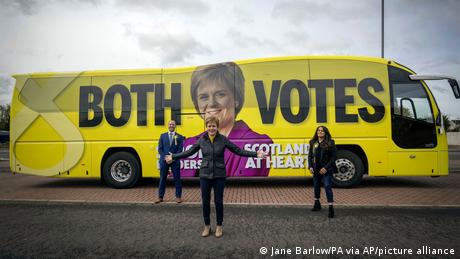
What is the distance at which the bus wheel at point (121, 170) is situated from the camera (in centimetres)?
847

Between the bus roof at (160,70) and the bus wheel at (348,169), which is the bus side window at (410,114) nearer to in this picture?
the bus roof at (160,70)

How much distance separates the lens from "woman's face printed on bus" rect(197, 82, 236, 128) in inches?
329

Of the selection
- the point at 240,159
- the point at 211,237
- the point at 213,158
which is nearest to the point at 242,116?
the point at 240,159

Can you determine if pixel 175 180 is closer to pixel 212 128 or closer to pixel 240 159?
pixel 240 159

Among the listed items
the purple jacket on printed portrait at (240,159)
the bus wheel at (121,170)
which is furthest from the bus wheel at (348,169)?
the bus wheel at (121,170)

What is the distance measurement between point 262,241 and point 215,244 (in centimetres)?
65

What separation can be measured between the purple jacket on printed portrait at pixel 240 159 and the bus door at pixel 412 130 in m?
3.40

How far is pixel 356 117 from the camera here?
8.13 meters

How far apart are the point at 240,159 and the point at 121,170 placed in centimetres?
343

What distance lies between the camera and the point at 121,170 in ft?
28.2

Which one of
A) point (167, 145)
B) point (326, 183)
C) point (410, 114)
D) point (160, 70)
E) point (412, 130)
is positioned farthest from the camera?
point (160, 70)

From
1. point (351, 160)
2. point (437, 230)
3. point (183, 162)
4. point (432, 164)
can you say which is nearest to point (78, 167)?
point (183, 162)

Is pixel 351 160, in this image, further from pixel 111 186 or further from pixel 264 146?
pixel 111 186

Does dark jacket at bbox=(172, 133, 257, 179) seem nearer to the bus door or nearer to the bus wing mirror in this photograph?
the bus door
